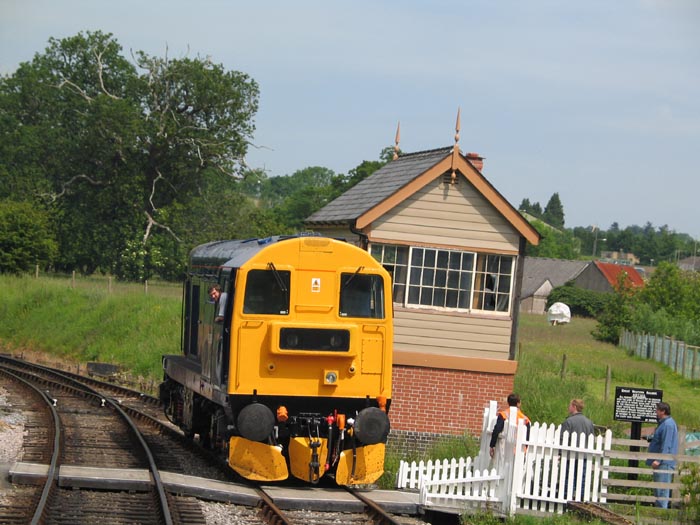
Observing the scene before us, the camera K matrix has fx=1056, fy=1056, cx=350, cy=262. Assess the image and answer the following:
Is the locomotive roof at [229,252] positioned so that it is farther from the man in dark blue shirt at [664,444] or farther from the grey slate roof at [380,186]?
the man in dark blue shirt at [664,444]

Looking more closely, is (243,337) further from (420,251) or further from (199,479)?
(420,251)

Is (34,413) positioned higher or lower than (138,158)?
lower

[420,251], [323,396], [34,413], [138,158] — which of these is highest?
[138,158]

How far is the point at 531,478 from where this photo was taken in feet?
43.7

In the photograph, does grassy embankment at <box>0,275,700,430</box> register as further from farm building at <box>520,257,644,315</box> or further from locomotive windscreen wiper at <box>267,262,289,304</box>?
farm building at <box>520,257,644,315</box>

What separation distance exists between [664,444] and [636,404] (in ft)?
3.14

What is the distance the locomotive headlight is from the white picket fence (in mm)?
1635

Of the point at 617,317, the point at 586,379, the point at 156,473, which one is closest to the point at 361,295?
the point at 156,473

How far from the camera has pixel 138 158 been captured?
58094mm

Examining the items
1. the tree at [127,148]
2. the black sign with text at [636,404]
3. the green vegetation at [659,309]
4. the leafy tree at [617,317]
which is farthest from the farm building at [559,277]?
the black sign with text at [636,404]

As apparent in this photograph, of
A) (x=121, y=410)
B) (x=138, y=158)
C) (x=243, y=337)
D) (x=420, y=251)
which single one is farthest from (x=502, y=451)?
(x=138, y=158)

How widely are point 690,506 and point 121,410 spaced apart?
12.7m

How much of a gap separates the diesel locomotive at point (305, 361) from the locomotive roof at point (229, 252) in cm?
8

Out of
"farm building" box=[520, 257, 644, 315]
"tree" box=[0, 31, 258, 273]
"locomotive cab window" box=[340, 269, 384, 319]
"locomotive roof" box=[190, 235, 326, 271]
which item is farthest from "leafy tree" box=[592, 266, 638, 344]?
"locomotive cab window" box=[340, 269, 384, 319]
